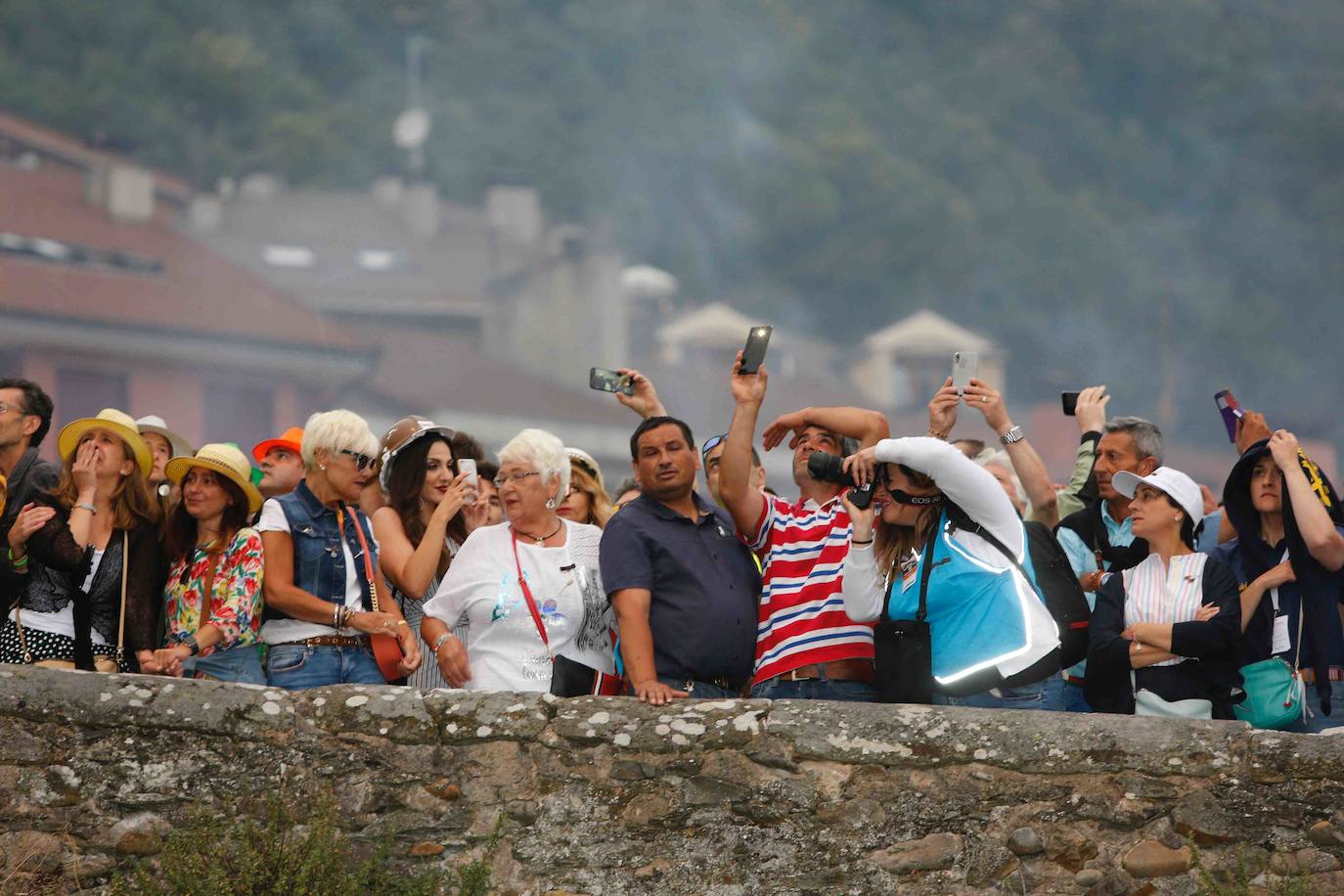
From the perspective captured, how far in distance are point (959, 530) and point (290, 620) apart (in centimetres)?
218

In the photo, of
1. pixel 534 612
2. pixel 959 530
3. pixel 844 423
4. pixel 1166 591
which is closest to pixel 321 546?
pixel 534 612

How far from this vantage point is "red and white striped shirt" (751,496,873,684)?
5258mm

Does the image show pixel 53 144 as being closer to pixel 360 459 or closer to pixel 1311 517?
pixel 360 459

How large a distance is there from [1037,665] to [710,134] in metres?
55.6

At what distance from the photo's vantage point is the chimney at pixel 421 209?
50.4 metres

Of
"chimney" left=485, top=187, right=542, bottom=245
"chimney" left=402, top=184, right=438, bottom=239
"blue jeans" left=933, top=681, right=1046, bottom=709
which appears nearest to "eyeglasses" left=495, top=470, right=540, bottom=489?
"blue jeans" left=933, top=681, right=1046, bottom=709

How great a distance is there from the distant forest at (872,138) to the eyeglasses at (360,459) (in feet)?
143

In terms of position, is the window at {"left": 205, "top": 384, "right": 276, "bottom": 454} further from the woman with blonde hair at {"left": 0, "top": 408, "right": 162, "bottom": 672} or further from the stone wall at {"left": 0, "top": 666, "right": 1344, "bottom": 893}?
the stone wall at {"left": 0, "top": 666, "right": 1344, "bottom": 893}

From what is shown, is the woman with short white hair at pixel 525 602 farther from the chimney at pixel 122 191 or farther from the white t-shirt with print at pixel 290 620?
the chimney at pixel 122 191

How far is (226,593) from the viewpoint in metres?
5.49

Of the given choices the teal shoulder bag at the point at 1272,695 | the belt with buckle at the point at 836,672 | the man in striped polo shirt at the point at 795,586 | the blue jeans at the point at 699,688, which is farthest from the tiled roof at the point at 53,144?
the teal shoulder bag at the point at 1272,695

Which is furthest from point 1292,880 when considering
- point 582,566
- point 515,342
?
point 515,342

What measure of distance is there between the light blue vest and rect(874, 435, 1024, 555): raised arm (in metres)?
0.08

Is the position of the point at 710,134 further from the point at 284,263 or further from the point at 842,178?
the point at 284,263
